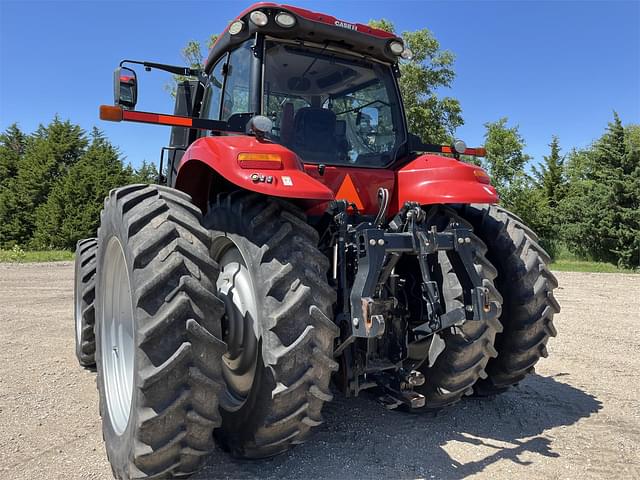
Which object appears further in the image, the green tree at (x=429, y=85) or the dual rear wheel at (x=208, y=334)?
the green tree at (x=429, y=85)

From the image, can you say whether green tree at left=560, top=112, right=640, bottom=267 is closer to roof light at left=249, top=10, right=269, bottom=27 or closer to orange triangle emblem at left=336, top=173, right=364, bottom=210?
orange triangle emblem at left=336, top=173, right=364, bottom=210

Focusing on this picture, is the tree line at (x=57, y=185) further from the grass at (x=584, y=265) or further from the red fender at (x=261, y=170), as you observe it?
the red fender at (x=261, y=170)

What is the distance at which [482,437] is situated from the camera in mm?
3104

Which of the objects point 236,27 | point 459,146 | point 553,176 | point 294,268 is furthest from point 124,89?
point 553,176

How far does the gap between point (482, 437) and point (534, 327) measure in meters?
0.78

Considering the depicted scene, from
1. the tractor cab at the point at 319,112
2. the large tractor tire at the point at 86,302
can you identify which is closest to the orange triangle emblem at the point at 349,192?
the tractor cab at the point at 319,112

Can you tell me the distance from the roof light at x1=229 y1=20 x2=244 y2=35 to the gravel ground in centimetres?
263

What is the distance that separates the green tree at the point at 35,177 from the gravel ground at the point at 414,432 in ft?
77.9

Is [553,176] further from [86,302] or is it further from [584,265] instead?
[86,302]

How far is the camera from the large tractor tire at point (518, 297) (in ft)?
10.6

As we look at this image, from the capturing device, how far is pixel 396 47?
3.53 m

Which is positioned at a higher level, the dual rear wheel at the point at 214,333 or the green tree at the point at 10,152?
the green tree at the point at 10,152

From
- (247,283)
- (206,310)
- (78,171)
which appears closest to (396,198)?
(247,283)

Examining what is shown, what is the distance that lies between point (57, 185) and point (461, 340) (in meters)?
25.9
